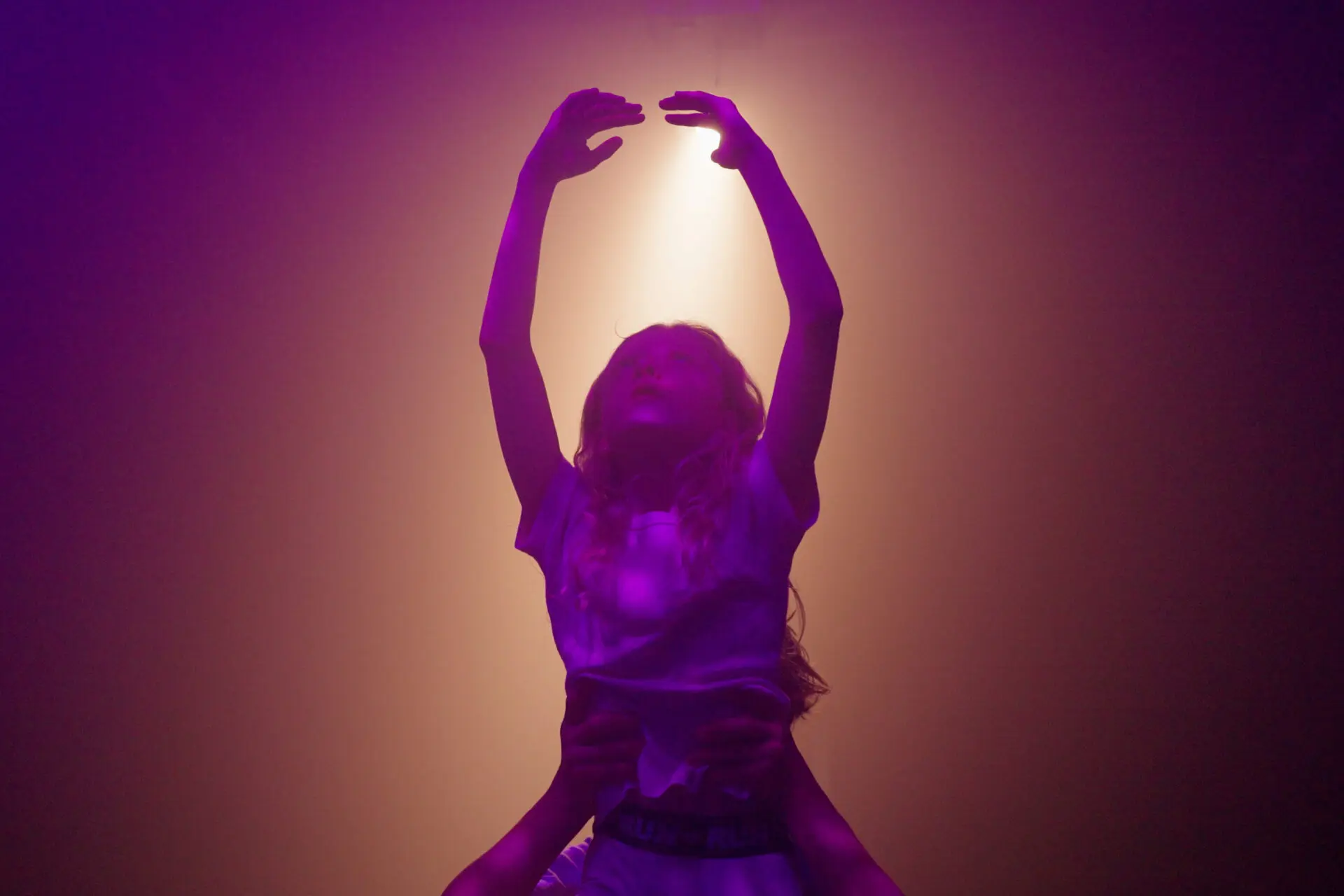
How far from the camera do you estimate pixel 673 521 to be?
2.17 feet

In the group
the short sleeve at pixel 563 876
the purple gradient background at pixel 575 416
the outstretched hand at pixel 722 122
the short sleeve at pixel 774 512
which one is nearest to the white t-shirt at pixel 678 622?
the short sleeve at pixel 774 512

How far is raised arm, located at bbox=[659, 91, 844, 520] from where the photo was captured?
0.60 meters

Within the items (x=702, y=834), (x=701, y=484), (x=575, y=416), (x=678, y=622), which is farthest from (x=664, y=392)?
(x=575, y=416)

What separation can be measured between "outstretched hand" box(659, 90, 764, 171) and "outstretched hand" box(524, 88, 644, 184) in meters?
0.05

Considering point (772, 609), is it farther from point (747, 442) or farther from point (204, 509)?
point (204, 509)

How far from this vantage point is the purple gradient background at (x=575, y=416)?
3.34 feet

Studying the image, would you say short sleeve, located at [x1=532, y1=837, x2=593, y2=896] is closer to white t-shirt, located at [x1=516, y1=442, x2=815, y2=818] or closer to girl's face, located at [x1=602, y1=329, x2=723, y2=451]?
white t-shirt, located at [x1=516, y1=442, x2=815, y2=818]

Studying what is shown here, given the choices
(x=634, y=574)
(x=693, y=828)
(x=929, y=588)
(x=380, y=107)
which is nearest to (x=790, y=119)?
(x=380, y=107)

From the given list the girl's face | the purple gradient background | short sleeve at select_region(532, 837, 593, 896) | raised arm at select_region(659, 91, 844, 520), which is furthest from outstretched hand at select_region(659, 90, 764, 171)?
short sleeve at select_region(532, 837, 593, 896)

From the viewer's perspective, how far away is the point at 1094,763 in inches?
40.7

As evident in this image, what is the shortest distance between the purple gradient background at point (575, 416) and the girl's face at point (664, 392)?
459 millimetres

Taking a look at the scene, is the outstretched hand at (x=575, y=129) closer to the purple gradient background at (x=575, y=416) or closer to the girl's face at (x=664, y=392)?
the girl's face at (x=664, y=392)

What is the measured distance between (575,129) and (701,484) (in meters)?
0.39

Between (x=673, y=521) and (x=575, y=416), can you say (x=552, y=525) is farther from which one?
(x=575, y=416)
